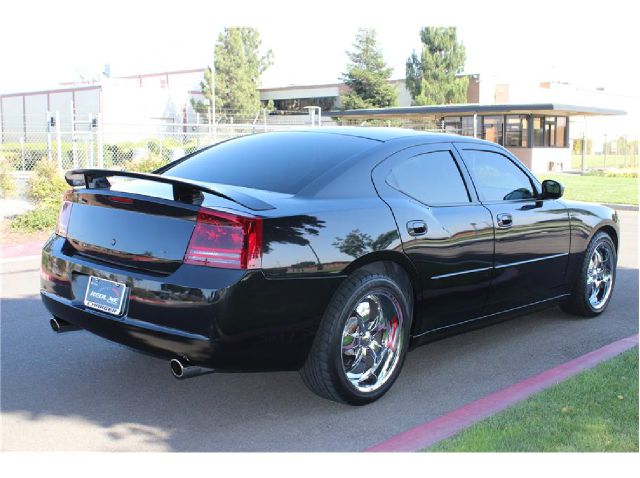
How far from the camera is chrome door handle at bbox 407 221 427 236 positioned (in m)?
4.52

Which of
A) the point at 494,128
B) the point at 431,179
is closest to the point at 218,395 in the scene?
the point at 431,179

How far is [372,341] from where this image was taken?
4422mm

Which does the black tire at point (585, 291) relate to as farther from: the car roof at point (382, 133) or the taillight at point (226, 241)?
the taillight at point (226, 241)

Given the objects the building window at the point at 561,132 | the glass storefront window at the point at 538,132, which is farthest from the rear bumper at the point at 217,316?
the building window at the point at 561,132

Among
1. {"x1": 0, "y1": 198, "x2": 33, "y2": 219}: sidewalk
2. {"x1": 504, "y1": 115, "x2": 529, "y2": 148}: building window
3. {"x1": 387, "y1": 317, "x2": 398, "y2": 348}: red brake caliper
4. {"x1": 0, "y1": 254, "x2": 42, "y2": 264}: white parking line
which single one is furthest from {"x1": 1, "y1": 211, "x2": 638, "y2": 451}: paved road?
{"x1": 504, "y1": 115, "x2": 529, "y2": 148}: building window

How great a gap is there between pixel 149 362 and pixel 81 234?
121cm

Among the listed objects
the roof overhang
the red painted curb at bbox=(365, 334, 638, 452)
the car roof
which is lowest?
the red painted curb at bbox=(365, 334, 638, 452)

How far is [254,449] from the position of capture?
148 inches

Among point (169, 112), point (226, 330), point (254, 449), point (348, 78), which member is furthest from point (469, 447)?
point (169, 112)

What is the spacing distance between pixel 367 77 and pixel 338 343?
50973 mm

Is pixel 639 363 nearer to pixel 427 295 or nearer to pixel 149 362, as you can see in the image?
pixel 427 295

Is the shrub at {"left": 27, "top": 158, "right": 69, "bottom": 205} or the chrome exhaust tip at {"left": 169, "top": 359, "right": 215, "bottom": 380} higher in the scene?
the shrub at {"left": 27, "top": 158, "right": 69, "bottom": 205}

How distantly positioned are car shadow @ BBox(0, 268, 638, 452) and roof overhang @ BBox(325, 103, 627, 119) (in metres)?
32.4

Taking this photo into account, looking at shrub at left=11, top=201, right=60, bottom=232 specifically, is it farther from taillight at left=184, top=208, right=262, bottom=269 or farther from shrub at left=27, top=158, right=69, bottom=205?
taillight at left=184, top=208, right=262, bottom=269
